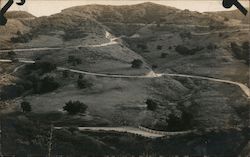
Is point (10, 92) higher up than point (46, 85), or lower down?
lower down

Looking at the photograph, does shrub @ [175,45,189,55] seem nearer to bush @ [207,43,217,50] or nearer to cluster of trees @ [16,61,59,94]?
bush @ [207,43,217,50]

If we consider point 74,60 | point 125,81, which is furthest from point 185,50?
point 74,60

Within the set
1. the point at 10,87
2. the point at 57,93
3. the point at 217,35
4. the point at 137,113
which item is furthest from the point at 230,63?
the point at 10,87

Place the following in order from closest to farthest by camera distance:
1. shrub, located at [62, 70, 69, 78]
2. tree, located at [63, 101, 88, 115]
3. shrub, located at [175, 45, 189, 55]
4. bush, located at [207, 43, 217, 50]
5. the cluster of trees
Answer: tree, located at [63, 101, 88, 115] < the cluster of trees < shrub, located at [62, 70, 69, 78] < bush, located at [207, 43, 217, 50] < shrub, located at [175, 45, 189, 55]

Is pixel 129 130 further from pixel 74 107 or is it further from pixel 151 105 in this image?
pixel 74 107

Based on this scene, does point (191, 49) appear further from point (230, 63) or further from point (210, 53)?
point (230, 63)

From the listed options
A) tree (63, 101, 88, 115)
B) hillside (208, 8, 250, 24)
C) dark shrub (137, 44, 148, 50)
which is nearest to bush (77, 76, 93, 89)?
tree (63, 101, 88, 115)

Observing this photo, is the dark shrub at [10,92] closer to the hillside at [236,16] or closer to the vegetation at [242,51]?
the vegetation at [242,51]

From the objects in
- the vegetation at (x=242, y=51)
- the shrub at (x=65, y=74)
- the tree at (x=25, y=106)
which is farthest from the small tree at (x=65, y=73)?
the vegetation at (x=242, y=51)

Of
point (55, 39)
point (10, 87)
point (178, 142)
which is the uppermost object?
point (55, 39)
